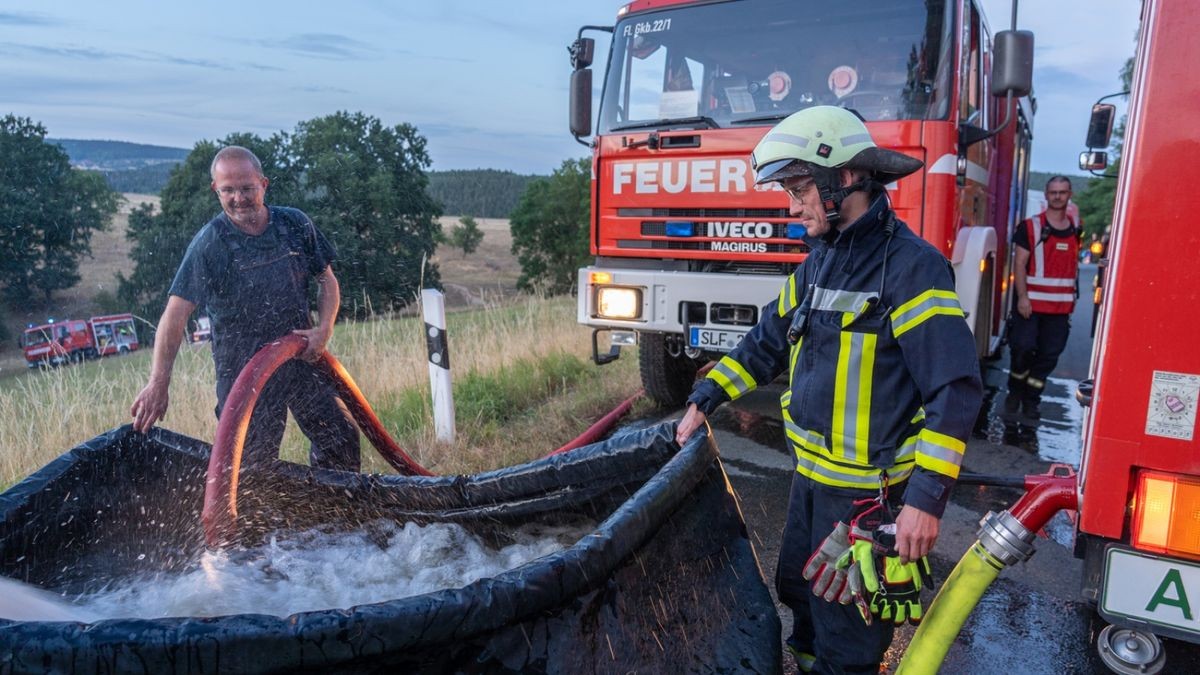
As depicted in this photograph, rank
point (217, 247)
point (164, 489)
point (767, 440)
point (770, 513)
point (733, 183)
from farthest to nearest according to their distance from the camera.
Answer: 1. point (767, 440)
2. point (733, 183)
3. point (770, 513)
4. point (217, 247)
5. point (164, 489)

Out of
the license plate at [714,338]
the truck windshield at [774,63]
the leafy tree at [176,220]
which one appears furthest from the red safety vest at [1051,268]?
the leafy tree at [176,220]

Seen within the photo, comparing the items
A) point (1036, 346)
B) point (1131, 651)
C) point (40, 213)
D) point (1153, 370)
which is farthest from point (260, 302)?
point (40, 213)

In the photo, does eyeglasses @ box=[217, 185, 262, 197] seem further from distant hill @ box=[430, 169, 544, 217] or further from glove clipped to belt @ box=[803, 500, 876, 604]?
distant hill @ box=[430, 169, 544, 217]

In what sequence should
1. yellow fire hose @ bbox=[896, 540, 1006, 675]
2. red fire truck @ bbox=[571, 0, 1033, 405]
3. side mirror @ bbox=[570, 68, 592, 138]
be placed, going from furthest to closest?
1. side mirror @ bbox=[570, 68, 592, 138]
2. red fire truck @ bbox=[571, 0, 1033, 405]
3. yellow fire hose @ bbox=[896, 540, 1006, 675]

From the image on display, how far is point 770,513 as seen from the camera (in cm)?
429

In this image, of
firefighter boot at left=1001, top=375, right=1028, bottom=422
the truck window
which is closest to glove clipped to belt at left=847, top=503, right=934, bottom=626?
the truck window

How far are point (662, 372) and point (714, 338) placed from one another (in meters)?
1.23

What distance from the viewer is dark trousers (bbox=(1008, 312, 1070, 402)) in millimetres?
6668

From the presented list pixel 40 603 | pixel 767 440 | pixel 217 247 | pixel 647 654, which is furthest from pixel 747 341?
pixel 767 440

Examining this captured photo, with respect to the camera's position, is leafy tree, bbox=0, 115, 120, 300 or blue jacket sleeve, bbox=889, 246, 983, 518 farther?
leafy tree, bbox=0, 115, 120, 300

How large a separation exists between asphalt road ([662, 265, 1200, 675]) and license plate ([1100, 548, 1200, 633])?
859 mm

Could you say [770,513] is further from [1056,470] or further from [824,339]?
[824,339]

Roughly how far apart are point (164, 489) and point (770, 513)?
2.90 meters

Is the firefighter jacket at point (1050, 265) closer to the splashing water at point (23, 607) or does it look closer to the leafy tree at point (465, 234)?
the splashing water at point (23, 607)
